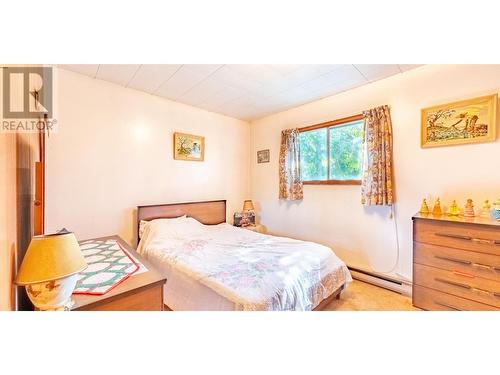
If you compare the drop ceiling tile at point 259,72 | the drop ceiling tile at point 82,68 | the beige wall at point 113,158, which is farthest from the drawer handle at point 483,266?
the drop ceiling tile at point 82,68

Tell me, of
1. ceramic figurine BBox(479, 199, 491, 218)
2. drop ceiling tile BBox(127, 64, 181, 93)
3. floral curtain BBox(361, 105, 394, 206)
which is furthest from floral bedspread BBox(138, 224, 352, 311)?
drop ceiling tile BBox(127, 64, 181, 93)

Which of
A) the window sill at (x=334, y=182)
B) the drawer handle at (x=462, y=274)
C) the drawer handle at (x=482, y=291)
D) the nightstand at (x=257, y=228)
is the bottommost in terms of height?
the drawer handle at (x=482, y=291)

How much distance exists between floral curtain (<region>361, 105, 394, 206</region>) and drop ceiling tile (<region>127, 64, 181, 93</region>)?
2225 millimetres

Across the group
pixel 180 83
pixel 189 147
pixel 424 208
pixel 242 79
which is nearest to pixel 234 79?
pixel 242 79

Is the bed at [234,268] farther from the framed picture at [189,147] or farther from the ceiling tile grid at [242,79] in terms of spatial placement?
the ceiling tile grid at [242,79]

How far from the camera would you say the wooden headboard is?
258 cm

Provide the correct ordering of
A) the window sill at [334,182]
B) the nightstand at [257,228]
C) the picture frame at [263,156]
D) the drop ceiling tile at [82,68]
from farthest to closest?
the picture frame at [263,156], the nightstand at [257,228], the window sill at [334,182], the drop ceiling tile at [82,68]

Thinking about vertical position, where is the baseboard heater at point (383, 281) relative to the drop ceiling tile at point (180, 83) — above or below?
below

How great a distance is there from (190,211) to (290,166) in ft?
5.58

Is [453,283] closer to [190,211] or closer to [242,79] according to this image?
[242,79]

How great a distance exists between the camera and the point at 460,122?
6.01 feet

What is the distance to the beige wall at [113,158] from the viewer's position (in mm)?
2070
